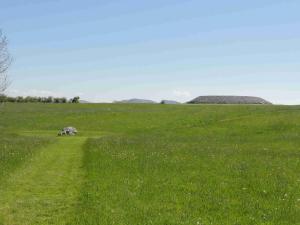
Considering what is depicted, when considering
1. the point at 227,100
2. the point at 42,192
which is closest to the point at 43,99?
the point at 227,100

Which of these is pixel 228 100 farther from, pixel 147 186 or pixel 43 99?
pixel 147 186

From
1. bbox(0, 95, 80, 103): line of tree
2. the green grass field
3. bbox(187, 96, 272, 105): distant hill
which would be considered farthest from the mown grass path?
bbox(187, 96, 272, 105): distant hill

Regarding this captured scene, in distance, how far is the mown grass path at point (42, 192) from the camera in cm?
1567

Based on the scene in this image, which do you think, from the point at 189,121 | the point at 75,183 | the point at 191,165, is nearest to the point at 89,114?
the point at 189,121

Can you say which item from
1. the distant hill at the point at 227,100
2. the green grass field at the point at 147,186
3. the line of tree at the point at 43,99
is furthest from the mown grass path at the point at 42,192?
the distant hill at the point at 227,100

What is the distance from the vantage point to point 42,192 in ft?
64.7

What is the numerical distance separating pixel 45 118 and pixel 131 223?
65.7 m

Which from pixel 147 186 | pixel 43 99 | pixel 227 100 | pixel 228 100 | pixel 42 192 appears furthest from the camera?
pixel 228 100

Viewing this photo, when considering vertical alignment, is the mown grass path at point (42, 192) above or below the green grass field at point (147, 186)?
below

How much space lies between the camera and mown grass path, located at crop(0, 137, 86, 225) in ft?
51.4

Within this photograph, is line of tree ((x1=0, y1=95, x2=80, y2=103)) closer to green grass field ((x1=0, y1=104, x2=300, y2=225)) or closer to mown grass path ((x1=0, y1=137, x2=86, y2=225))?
green grass field ((x1=0, y1=104, x2=300, y2=225))

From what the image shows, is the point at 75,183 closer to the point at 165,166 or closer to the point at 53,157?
the point at 165,166

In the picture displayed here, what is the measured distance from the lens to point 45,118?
3068 inches

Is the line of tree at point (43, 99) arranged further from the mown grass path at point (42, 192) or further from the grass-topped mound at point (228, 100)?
the mown grass path at point (42, 192)
